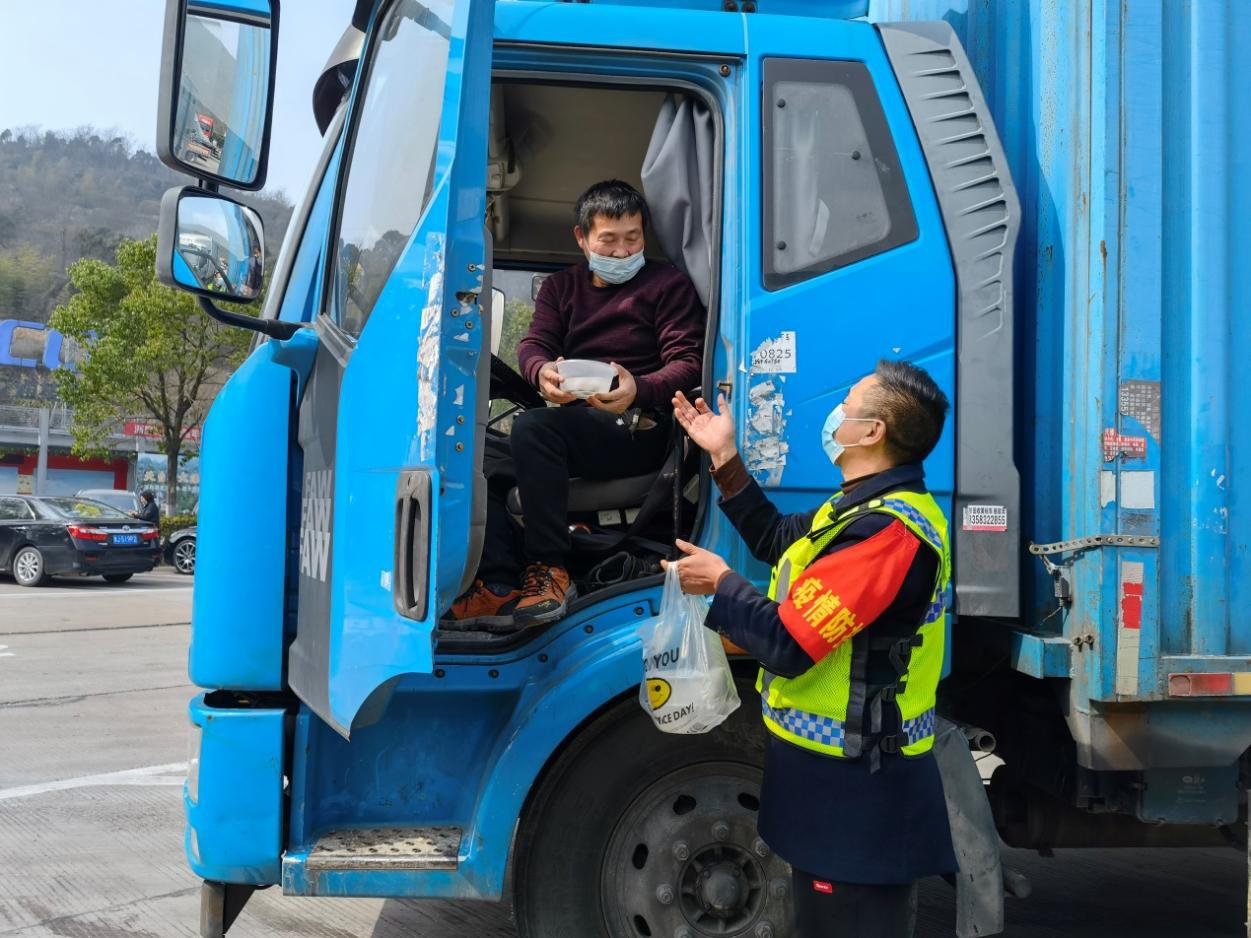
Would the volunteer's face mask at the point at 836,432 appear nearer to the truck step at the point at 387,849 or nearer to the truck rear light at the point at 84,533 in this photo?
the truck step at the point at 387,849

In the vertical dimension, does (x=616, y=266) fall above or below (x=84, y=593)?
above

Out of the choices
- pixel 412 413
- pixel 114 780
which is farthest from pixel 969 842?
pixel 114 780

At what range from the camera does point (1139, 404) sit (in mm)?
2709

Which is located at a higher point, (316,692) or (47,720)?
(316,692)

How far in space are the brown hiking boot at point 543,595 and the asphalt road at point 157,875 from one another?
5.82 feet

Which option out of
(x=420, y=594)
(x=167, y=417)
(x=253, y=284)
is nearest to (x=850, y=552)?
(x=420, y=594)

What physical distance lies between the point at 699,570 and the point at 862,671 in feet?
1.42

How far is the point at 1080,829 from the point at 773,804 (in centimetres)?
145

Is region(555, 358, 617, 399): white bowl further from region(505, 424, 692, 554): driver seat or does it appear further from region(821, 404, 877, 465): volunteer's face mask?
region(821, 404, 877, 465): volunteer's face mask

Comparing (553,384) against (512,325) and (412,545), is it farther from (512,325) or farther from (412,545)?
(512,325)

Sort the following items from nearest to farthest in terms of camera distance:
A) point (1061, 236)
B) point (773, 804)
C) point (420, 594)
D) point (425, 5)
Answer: point (420, 594)
point (773, 804)
point (425, 5)
point (1061, 236)

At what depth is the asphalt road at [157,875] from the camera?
13.3ft

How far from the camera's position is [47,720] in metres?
7.18

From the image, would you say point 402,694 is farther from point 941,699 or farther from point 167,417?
point 167,417
